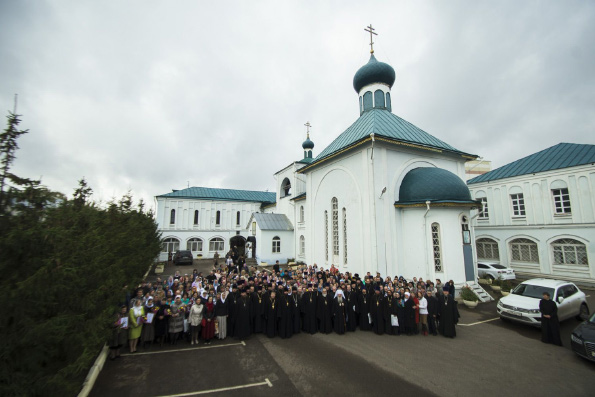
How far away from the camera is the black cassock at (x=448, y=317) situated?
834 centimetres

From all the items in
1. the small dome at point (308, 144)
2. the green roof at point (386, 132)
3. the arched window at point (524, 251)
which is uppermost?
the small dome at point (308, 144)

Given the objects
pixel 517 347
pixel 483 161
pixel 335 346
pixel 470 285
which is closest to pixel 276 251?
pixel 470 285

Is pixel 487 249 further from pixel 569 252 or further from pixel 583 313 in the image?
pixel 583 313

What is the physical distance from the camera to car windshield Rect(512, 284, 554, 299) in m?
9.21

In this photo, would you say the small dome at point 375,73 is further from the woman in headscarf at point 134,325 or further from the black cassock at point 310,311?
the woman in headscarf at point 134,325

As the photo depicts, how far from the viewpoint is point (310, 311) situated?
29.1 feet

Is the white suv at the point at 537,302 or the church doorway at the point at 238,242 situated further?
the church doorway at the point at 238,242

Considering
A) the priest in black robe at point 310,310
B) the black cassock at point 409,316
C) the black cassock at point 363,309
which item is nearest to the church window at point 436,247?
the black cassock at point 409,316

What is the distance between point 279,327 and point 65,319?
20.9 ft

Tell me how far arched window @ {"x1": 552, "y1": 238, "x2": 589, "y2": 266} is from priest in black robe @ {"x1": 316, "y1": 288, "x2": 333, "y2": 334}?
17723 millimetres

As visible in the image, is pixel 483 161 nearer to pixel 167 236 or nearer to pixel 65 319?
pixel 167 236

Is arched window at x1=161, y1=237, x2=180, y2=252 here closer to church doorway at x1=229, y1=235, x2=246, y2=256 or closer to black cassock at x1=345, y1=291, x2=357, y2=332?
church doorway at x1=229, y1=235, x2=246, y2=256

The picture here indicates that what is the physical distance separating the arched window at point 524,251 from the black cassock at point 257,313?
20.1 m

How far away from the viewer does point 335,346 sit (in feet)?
25.1
